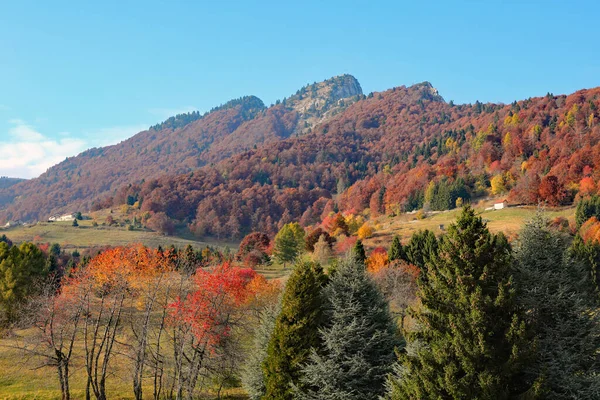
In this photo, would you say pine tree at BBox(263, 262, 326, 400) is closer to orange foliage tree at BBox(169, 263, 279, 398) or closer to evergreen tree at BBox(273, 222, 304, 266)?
orange foliage tree at BBox(169, 263, 279, 398)

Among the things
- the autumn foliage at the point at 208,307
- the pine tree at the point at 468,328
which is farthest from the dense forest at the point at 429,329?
the autumn foliage at the point at 208,307

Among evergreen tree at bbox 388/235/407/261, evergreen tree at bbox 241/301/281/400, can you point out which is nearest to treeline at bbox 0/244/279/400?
evergreen tree at bbox 241/301/281/400

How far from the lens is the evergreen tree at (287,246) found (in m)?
91.6

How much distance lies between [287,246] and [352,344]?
7104cm

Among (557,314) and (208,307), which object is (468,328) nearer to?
(557,314)

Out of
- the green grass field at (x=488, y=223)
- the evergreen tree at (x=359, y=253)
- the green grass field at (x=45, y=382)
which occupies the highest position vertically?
the evergreen tree at (x=359, y=253)

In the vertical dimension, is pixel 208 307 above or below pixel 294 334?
below

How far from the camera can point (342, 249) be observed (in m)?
90.1

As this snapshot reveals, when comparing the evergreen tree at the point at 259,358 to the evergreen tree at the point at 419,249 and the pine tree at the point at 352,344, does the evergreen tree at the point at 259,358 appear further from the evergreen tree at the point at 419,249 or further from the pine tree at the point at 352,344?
the evergreen tree at the point at 419,249

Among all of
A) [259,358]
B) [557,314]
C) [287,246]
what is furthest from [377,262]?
[557,314]

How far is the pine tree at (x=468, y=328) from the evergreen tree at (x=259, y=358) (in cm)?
1358

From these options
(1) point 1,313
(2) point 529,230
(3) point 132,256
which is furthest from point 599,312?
(1) point 1,313

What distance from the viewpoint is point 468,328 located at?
15.5m

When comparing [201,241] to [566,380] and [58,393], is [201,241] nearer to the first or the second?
[58,393]
